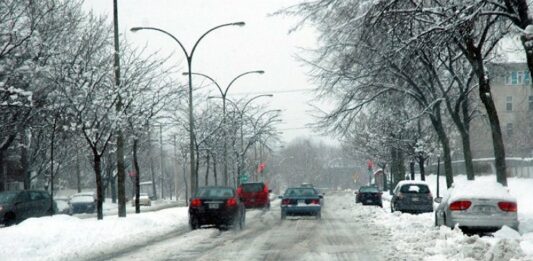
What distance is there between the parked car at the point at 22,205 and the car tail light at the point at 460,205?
18847 mm

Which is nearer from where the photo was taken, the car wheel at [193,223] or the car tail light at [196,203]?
the car tail light at [196,203]

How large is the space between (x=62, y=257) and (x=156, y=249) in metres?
2.33

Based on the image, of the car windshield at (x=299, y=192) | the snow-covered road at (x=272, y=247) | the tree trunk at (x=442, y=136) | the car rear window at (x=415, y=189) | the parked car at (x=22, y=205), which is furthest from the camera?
the tree trunk at (x=442, y=136)

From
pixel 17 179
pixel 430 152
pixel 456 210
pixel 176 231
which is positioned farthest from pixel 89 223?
pixel 17 179

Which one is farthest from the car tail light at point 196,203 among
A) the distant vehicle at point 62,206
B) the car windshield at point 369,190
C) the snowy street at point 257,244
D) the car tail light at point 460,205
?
the distant vehicle at point 62,206

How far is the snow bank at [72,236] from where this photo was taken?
15.0 metres

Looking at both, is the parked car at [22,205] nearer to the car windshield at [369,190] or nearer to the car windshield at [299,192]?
the car windshield at [299,192]

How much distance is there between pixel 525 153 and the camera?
76688mm

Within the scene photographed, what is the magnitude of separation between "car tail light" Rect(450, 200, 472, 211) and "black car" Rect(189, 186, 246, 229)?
805 centimetres

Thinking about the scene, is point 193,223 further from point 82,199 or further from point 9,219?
point 82,199

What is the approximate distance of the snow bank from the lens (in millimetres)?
14969

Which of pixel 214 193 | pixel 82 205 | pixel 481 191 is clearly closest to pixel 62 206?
pixel 82 205

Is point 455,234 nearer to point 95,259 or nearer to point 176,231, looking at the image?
point 95,259

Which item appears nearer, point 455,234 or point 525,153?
point 455,234
